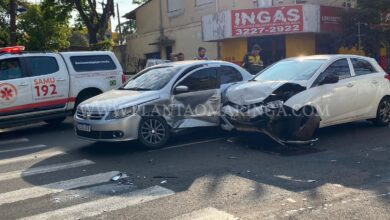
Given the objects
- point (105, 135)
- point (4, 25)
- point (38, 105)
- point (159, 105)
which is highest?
point (4, 25)

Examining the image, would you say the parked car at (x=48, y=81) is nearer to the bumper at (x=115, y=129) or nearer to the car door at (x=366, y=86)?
the bumper at (x=115, y=129)

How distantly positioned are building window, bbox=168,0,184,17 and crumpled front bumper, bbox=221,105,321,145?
20.2 m

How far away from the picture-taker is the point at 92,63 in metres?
11.9


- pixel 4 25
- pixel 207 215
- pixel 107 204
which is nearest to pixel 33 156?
pixel 107 204

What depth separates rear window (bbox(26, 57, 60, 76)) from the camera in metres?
10.8

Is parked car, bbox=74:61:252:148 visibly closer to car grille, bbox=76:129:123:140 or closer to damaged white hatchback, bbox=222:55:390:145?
car grille, bbox=76:129:123:140

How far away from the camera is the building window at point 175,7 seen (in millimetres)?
27367

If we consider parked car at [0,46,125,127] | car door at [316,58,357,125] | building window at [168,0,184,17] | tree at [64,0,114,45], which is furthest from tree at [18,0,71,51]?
car door at [316,58,357,125]

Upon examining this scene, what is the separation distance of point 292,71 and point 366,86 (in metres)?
1.79

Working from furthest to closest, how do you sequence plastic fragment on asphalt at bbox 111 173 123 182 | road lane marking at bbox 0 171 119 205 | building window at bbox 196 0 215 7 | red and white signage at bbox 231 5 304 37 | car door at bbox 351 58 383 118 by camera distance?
1. building window at bbox 196 0 215 7
2. red and white signage at bbox 231 5 304 37
3. car door at bbox 351 58 383 118
4. plastic fragment on asphalt at bbox 111 173 123 182
5. road lane marking at bbox 0 171 119 205

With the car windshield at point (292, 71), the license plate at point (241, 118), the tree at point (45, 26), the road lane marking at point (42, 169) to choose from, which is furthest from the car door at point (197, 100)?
the tree at point (45, 26)

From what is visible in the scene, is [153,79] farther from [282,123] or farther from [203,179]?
[203,179]

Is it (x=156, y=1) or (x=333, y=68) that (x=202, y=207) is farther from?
(x=156, y=1)

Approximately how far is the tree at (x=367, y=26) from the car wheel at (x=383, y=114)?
10.0 metres
